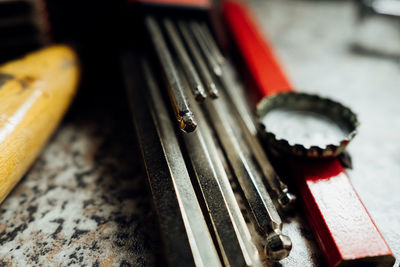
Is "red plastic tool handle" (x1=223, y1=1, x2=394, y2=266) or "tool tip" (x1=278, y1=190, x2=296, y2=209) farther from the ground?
"red plastic tool handle" (x1=223, y1=1, x2=394, y2=266)

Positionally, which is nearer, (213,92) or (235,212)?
(235,212)

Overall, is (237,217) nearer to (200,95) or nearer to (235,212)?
(235,212)

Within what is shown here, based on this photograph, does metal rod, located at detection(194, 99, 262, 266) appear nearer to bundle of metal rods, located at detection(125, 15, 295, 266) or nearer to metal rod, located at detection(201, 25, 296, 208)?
bundle of metal rods, located at detection(125, 15, 295, 266)

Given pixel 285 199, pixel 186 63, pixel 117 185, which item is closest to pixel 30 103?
pixel 117 185

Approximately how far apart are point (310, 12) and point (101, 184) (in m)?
1.39

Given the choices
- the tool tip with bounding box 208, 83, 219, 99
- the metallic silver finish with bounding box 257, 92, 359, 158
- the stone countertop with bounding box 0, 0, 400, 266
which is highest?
the tool tip with bounding box 208, 83, 219, 99

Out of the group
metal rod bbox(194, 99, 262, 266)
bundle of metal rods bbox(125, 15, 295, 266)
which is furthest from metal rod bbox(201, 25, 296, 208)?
metal rod bbox(194, 99, 262, 266)

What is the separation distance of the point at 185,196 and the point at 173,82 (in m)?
0.27

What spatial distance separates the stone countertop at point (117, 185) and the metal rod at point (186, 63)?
0.71 feet

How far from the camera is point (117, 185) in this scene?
2.33ft

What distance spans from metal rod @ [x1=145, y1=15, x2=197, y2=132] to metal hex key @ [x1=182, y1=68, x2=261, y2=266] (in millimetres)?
82

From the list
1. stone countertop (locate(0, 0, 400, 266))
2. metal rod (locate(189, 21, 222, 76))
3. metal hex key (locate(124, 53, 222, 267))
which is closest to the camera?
metal hex key (locate(124, 53, 222, 267))

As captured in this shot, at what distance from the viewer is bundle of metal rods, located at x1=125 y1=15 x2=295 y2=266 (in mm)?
502

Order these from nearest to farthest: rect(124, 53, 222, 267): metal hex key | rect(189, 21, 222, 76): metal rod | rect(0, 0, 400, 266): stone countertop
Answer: rect(124, 53, 222, 267): metal hex key, rect(0, 0, 400, 266): stone countertop, rect(189, 21, 222, 76): metal rod
